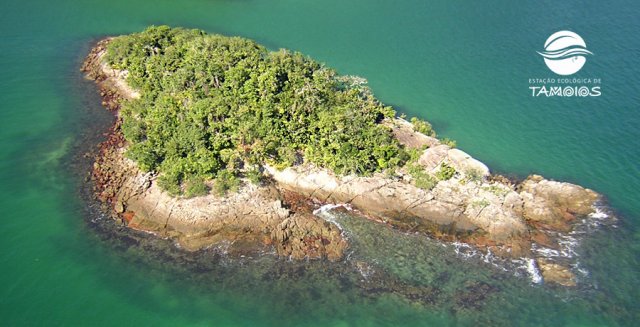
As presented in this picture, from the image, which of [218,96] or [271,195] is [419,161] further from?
[218,96]

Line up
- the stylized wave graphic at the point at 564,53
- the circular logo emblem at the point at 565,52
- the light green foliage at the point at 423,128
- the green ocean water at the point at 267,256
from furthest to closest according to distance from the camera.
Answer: the stylized wave graphic at the point at 564,53 < the circular logo emblem at the point at 565,52 < the light green foliage at the point at 423,128 < the green ocean water at the point at 267,256

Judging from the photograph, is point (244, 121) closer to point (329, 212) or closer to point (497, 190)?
point (329, 212)

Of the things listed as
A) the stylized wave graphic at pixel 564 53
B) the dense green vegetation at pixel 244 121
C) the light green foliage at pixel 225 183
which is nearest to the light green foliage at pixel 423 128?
the dense green vegetation at pixel 244 121

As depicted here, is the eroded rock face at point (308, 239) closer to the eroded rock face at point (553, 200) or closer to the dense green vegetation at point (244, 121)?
the dense green vegetation at point (244, 121)

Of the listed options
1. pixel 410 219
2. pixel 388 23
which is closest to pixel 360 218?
pixel 410 219

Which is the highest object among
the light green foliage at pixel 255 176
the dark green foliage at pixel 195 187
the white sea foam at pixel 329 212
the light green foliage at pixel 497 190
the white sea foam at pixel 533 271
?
the light green foliage at pixel 497 190

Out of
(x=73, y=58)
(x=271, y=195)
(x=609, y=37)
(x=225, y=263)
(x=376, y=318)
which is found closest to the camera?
(x=376, y=318)
